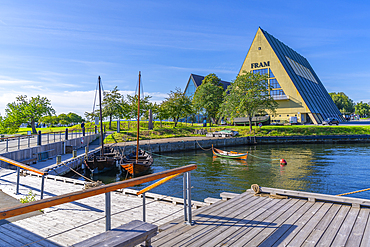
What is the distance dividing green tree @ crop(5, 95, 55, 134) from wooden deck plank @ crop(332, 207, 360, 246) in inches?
2034

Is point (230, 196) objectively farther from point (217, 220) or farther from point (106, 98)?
point (106, 98)

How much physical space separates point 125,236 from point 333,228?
412cm

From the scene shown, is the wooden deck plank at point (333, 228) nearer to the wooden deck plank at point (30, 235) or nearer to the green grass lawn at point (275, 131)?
the wooden deck plank at point (30, 235)

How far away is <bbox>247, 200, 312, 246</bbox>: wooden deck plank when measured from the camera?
4.42 meters

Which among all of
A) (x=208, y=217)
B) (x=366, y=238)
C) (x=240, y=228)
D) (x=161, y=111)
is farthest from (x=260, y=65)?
(x=240, y=228)

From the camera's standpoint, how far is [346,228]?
16.1 feet

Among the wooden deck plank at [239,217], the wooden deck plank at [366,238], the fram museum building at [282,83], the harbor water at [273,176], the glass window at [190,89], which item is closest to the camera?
the wooden deck plank at [366,238]

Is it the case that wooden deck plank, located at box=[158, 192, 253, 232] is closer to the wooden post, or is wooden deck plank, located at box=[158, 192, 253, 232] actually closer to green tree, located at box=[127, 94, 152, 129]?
the wooden post

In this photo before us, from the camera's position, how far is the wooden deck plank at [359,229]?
435 cm

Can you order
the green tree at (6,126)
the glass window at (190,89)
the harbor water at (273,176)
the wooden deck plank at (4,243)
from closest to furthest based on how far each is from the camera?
the wooden deck plank at (4,243) → the harbor water at (273,176) → the green tree at (6,126) → the glass window at (190,89)

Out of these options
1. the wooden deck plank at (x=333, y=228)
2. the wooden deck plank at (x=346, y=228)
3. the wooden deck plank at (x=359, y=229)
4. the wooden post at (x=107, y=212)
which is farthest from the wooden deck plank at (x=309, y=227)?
the wooden post at (x=107, y=212)

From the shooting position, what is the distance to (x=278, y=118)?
68500 millimetres

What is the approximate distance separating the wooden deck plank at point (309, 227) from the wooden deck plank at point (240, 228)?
0.66 m

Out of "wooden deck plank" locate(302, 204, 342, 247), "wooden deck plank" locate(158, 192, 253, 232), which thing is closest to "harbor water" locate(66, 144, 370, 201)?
"wooden deck plank" locate(158, 192, 253, 232)
